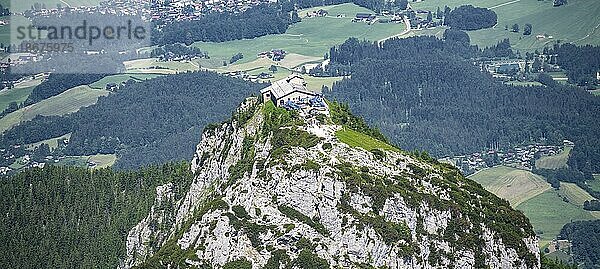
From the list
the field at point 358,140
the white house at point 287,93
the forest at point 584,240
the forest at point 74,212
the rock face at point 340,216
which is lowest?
the forest at point 584,240

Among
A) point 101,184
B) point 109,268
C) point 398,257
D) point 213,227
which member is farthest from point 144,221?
point 398,257

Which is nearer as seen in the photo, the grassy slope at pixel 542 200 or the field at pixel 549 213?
the field at pixel 549 213

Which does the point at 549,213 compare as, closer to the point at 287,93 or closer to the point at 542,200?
the point at 542,200

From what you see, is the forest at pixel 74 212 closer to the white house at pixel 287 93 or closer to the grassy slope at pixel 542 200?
the white house at pixel 287 93

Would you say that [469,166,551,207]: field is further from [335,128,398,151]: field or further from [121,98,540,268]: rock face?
[121,98,540,268]: rock face

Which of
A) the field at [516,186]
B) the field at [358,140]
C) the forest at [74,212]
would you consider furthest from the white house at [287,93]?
the field at [516,186]

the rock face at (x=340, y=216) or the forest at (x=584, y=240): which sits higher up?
the rock face at (x=340, y=216)

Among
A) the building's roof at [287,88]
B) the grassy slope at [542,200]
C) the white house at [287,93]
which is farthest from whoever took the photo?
the grassy slope at [542,200]

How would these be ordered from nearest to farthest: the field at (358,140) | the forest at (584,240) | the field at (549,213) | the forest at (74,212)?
the field at (358,140) → the forest at (74,212) → the forest at (584,240) → the field at (549,213)
